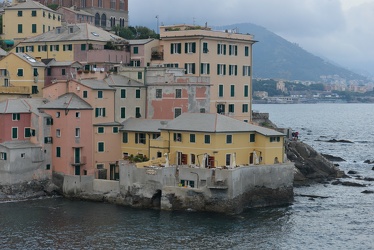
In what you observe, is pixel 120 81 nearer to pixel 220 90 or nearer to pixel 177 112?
pixel 177 112

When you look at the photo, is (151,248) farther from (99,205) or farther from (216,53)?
(216,53)

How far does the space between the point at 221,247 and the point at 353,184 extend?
36116 mm

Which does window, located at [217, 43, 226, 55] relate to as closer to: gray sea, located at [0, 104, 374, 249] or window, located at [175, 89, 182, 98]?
window, located at [175, 89, 182, 98]

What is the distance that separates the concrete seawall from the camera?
67250 mm

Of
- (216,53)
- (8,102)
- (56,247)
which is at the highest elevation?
(216,53)

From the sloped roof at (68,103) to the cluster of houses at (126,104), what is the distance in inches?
4.4

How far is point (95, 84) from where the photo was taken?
7750 cm

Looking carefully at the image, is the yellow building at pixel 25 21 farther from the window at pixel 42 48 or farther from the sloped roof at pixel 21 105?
the sloped roof at pixel 21 105

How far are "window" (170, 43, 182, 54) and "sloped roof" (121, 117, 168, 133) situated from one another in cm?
1144

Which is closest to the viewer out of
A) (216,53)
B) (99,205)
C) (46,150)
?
(99,205)

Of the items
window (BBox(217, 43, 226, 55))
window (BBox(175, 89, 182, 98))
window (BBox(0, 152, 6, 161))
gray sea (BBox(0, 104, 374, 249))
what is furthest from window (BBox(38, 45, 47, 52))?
gray sea (BBox(0, 104, 374, 249))

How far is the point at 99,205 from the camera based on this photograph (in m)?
71.4

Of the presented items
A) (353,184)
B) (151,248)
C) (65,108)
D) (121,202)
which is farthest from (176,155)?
(353,184)

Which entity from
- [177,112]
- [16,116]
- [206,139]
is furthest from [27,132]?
[206,139]
